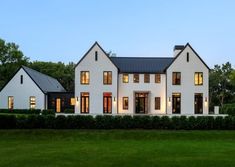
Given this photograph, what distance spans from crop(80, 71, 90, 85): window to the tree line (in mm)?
19600

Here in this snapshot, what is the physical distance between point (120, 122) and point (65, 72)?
54.4 metres

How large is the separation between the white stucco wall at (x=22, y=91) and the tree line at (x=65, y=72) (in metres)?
10.5

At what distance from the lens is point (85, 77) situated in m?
41.7

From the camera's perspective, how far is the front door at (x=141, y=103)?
42875 millimetres

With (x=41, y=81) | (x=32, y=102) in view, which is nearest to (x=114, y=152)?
(x=32, y=102)

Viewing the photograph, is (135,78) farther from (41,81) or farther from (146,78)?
(41,81)

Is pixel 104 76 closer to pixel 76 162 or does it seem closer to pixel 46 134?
pixel 46 134

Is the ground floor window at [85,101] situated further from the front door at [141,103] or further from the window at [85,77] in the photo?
the front door at [141,103]

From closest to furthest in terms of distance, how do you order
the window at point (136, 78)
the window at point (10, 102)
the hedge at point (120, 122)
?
the hedge at point (120, 122) < the window at point (136, 78) < the window at point (10, 102)

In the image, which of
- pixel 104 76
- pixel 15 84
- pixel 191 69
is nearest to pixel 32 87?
pixel 15 84

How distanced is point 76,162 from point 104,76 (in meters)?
29.1

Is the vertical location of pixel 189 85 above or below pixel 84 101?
above

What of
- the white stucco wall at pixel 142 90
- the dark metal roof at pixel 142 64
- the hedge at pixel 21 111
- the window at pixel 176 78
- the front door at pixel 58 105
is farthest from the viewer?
the front door at pixel 58 105

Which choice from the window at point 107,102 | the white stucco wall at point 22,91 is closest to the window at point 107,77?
the window at point 107,102
